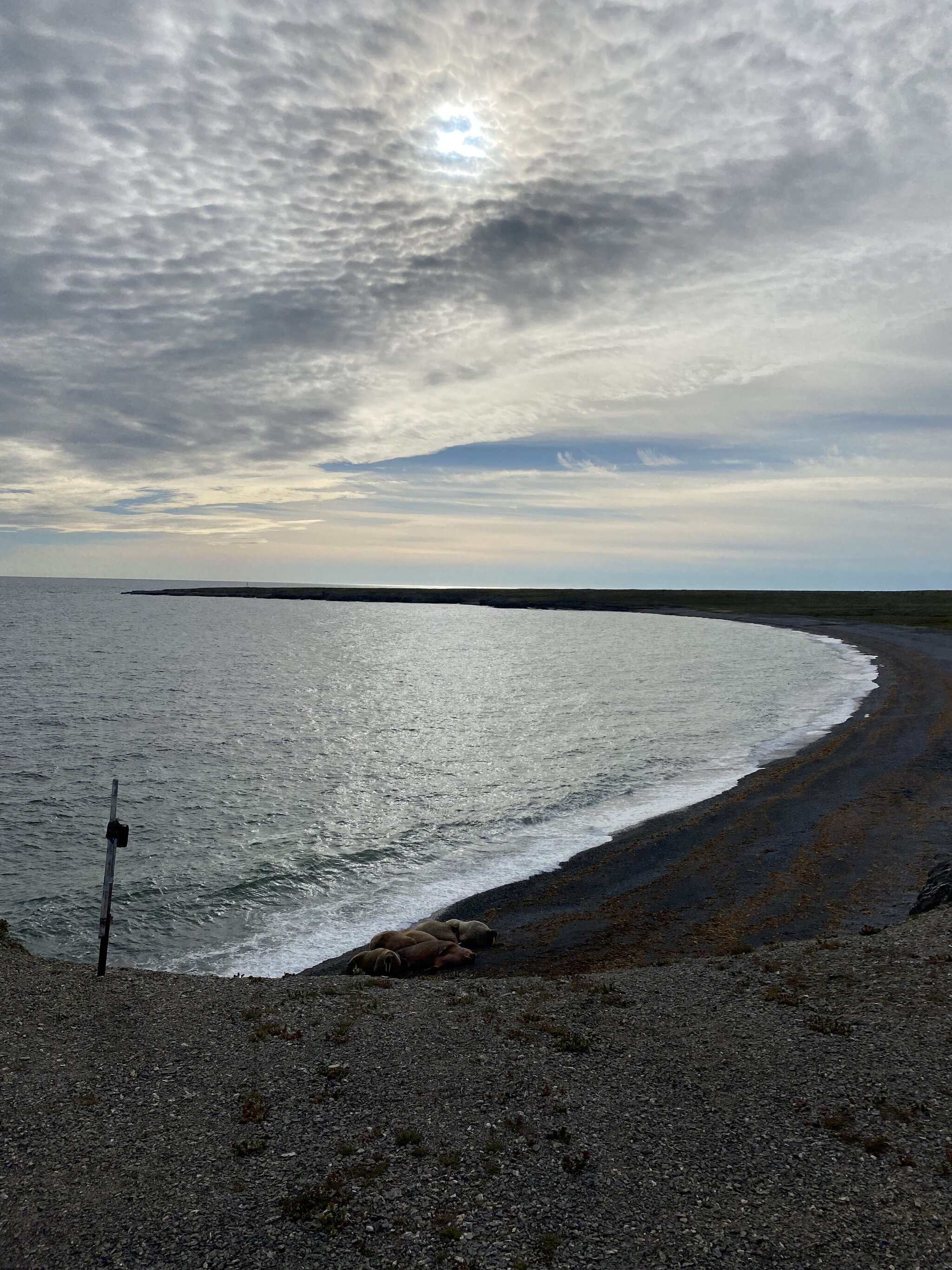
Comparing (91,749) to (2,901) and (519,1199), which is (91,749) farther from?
(519,1199)

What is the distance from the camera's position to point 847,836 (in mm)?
27859

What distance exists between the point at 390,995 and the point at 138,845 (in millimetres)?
17254

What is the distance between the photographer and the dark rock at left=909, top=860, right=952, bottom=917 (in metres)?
19.5

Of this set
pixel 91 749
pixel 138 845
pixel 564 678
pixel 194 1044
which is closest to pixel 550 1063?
pixel 194 1044

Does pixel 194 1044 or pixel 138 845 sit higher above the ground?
pixel 194 1044

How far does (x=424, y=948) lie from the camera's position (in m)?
19.7

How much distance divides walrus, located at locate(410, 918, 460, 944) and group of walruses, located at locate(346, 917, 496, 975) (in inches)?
0.5

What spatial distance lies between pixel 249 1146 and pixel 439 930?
10.7 m

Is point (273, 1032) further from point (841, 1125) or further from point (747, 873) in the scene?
point (747, 873)

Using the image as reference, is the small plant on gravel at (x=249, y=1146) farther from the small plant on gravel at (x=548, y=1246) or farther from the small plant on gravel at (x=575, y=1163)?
the small plant on gravel at (x=575, y=1163)

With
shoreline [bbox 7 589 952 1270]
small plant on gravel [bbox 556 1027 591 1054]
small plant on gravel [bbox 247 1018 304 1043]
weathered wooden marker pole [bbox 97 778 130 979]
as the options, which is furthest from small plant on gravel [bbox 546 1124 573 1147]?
weathered wooden marker pole [bbox 97 778 130 979]

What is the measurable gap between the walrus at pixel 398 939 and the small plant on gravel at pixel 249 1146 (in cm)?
920

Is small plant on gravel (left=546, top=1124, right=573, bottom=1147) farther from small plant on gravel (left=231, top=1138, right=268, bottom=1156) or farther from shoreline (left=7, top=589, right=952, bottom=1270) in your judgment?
small plant on gravel (left=231, top=1138, right=268, bottom=1156)


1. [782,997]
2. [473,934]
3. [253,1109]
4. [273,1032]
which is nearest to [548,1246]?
[253,1109]
